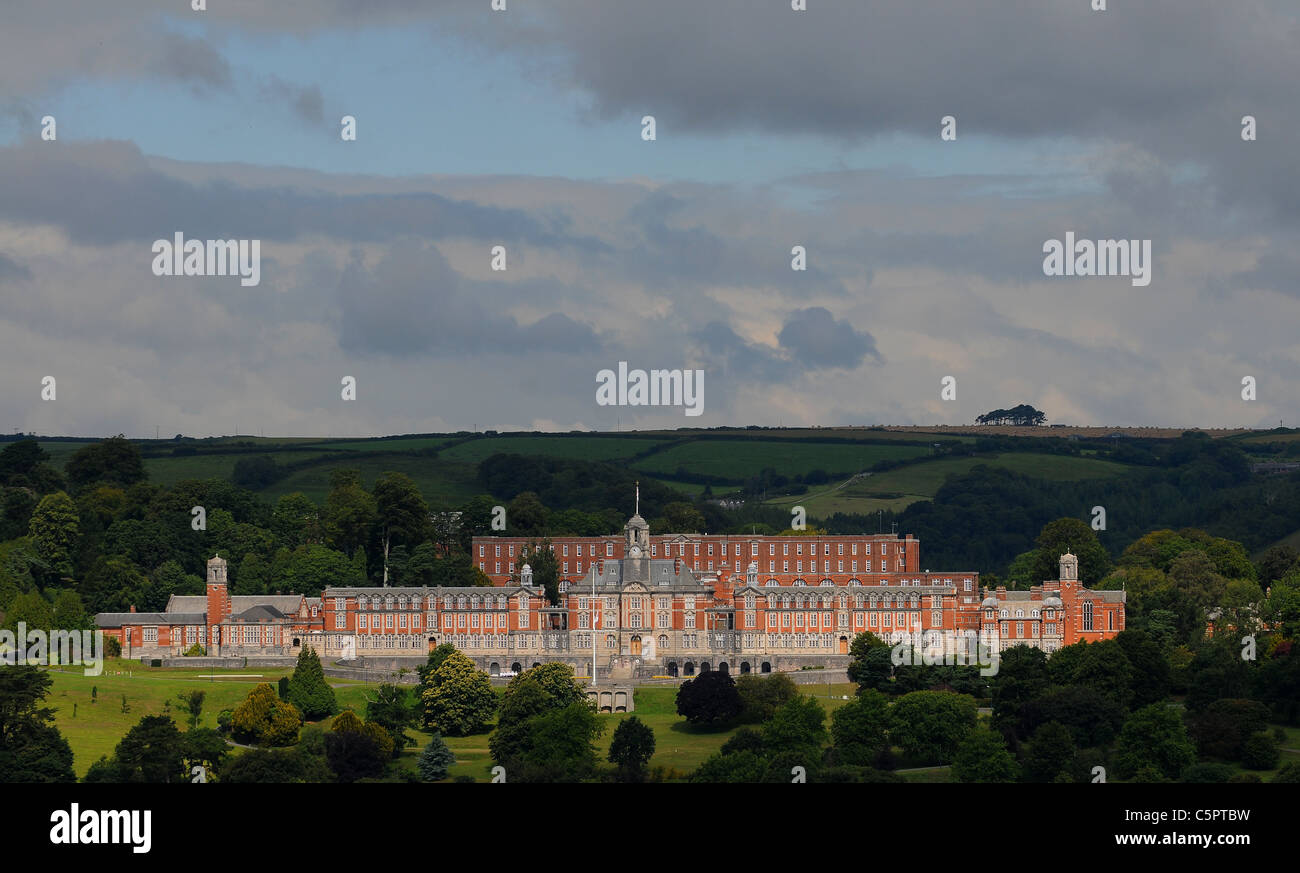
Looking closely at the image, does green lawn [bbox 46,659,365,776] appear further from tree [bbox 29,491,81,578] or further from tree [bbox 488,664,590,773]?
tree [bbox 29,491,81,578]

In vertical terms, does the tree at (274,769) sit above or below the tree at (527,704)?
below

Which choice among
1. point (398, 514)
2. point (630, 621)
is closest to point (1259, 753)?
point (630, 621)

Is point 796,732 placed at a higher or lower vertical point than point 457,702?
lower

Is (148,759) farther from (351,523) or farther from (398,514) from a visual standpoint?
(398,514)

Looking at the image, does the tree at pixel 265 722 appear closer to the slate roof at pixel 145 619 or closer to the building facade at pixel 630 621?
the building facade at pixel 630 621

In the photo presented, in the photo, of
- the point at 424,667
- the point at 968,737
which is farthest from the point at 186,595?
the point at 968,737

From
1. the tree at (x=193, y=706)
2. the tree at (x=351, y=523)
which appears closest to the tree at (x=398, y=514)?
the tree at (x=351, y=523)
